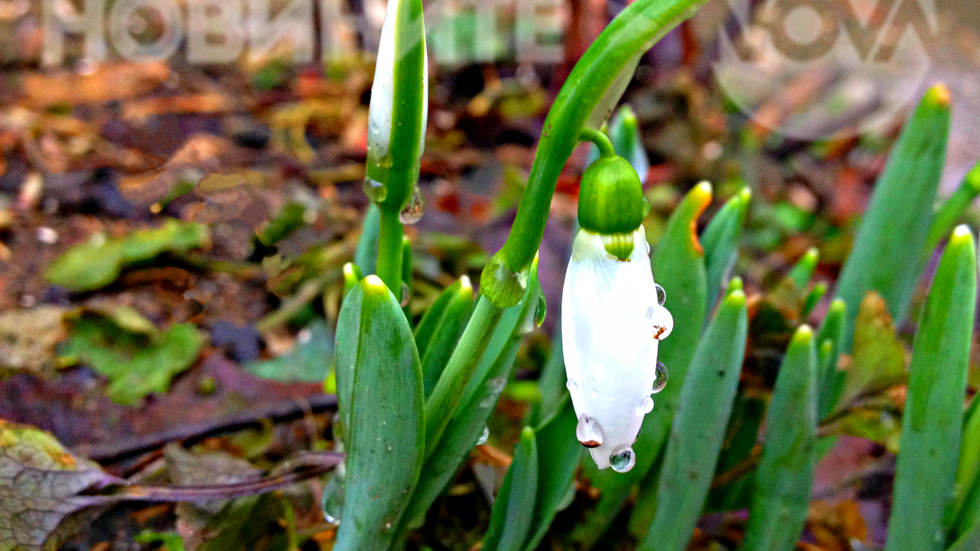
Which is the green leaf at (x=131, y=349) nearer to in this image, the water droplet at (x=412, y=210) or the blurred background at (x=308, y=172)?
the blurred background at (x=308, y=172)

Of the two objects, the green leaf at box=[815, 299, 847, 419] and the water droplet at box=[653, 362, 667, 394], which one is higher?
the water droplet at box=[653, 362, 667, 394]

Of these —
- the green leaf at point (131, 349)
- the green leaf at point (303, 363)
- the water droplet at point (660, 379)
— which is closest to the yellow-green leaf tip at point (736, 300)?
the water droplet at point (660, 379)

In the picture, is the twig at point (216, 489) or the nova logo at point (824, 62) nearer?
the twig at point (216, 489)

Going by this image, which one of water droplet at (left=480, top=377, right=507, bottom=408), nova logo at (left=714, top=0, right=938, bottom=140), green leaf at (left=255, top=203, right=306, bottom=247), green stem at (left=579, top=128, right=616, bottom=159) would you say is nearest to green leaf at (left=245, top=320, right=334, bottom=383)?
green leaf at (left=255, top=203, right=306, bottom=247)

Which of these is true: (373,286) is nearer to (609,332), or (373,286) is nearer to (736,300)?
(609,332)

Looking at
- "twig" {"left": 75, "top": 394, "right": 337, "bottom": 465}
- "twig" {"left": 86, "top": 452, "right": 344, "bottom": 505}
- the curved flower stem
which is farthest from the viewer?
"twig" {"left": 75, "top": 394, "right": 337, "bottom": 465}

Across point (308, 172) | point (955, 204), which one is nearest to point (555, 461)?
point (955, 204)

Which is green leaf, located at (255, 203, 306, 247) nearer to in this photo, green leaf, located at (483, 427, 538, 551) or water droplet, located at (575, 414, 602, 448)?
green leaf, located at (483, 427, 538, 551)

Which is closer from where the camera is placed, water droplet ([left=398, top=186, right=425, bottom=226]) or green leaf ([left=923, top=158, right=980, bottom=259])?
water droplet ([left=398, top=186, right=425, bottom=226])
